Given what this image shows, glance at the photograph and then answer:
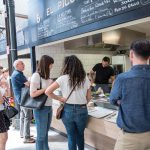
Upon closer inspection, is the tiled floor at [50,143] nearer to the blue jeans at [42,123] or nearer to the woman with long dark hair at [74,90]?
the blue jeans at [42,123]

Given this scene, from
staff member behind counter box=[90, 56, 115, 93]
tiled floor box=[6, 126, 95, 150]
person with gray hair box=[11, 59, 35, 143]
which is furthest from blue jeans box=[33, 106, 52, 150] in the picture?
staff member behind counter box=[90, 56, 115, 93]

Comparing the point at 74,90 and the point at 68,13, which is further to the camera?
the point at 68,13

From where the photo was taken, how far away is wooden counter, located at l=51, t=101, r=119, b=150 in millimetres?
2662

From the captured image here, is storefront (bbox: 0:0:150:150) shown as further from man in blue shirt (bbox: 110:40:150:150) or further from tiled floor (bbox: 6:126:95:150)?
man in blue shirt (bbox: 110:40:150:150)

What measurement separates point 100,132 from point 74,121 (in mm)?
428

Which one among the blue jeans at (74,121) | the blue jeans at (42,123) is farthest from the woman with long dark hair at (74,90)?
the blue jeans at (42,123)

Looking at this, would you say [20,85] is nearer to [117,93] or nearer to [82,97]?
[82,97]

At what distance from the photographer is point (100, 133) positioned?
2979 millimetres

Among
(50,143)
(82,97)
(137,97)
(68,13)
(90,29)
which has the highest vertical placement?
(68,13)

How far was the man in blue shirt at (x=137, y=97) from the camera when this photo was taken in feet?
5.35

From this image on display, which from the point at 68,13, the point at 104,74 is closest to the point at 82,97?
the point at 68,13

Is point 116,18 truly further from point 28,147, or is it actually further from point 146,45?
point 28,147

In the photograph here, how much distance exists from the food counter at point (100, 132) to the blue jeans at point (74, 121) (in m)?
0.23

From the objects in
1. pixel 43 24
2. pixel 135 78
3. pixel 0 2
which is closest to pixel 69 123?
pixel 135 78
